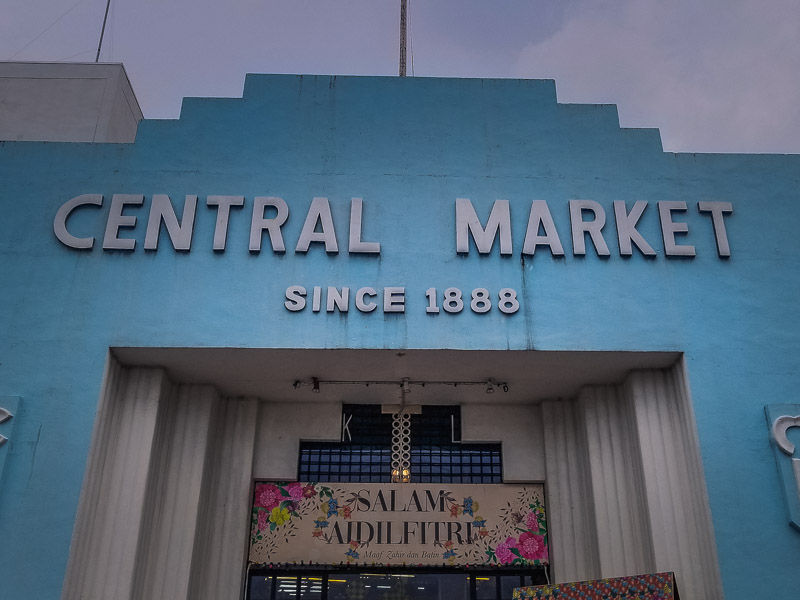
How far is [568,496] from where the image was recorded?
33.5 ft

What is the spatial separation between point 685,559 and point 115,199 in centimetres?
795

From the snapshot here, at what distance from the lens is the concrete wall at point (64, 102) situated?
457 inches

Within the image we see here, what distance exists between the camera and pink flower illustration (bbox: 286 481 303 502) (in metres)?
10.4

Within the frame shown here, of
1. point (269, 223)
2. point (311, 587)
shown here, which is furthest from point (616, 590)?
point (269, 223)

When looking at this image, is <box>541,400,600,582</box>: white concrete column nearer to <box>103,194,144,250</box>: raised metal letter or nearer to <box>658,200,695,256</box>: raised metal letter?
<box>658,200,695,256</box>: raised metal letter

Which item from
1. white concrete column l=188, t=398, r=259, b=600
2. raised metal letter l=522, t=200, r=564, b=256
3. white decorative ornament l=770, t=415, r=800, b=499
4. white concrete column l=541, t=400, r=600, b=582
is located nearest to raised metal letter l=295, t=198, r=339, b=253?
raised metal letter l=522, t=200, r=564, b=256

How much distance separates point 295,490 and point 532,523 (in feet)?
10.3

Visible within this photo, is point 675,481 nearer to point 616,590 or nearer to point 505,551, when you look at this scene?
point 616,590

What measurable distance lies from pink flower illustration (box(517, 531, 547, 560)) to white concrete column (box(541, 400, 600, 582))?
0.13 m

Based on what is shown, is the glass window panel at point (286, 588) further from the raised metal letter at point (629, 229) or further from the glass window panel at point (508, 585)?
the raised metal letter at point (629, 229)

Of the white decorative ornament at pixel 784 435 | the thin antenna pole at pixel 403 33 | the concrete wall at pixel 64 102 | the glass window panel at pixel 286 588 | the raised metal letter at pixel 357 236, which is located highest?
the thin antenna pole at pixel 403 33

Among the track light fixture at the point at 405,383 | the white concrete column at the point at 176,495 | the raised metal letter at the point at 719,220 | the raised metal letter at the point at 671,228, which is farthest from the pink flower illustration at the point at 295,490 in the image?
the raised metal letter at the point at 719,220

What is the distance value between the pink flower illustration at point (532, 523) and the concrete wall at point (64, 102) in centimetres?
796

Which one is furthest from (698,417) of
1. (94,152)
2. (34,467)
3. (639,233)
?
(94,152)
